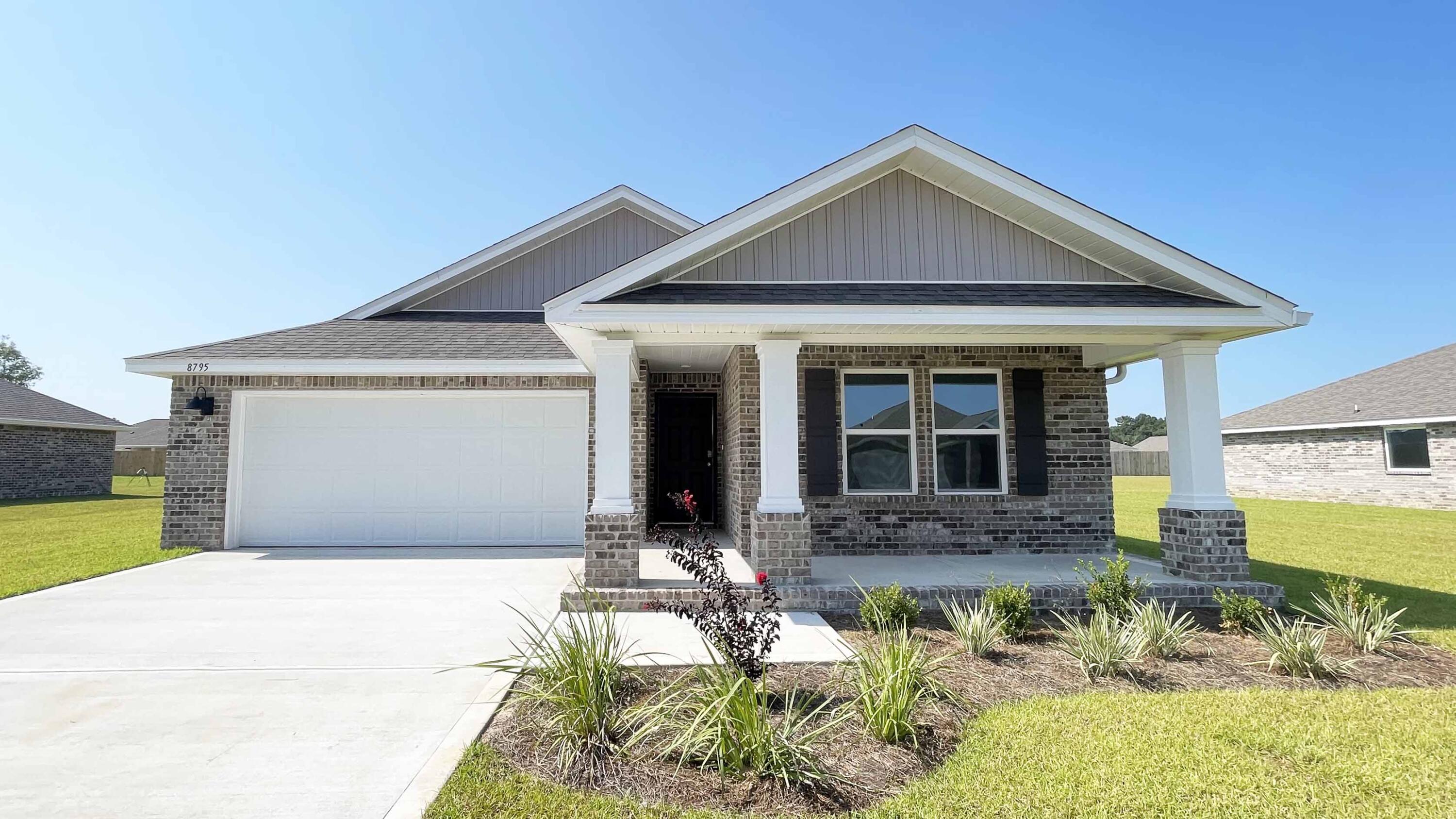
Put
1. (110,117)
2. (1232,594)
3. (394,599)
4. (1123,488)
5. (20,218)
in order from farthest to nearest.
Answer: (1123,488)
(20,218)
(110,117)
(394,599)
(1232,594)

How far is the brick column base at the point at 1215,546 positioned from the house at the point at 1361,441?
39.1 feet

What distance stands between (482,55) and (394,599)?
25.7 feet

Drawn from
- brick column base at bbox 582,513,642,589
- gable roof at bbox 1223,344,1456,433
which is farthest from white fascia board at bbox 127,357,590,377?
gable roof at bbox 1223,344,1456,433

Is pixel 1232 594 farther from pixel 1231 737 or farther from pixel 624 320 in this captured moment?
pixel 624 320

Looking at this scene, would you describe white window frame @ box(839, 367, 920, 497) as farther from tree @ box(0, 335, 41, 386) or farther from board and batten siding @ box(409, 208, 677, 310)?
tree @ box(0, 335, 41, 386)

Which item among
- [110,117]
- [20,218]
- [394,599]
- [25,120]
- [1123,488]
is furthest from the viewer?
[1123,488]

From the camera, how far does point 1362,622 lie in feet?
15.6

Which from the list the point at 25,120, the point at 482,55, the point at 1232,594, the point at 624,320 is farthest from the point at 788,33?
the point at 25,120

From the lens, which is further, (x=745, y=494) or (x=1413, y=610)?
(x=745, y=494)

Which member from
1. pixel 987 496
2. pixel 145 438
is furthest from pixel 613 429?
pixel 145 438

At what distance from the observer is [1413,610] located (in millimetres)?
5887

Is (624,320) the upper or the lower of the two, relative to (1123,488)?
upper

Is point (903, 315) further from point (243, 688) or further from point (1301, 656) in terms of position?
point (243, 688)

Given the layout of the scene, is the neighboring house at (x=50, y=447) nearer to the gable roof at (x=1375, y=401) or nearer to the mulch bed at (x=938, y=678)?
the mulch bed at (x=938, y=678)
